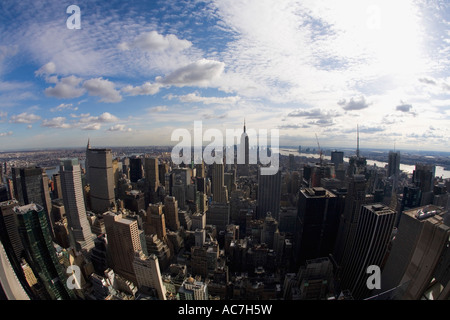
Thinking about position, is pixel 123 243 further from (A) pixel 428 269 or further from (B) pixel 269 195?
(B) pixel 269 195

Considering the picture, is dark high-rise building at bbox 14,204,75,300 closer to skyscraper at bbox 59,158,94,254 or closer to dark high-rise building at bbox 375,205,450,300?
skyscraper at bbox 59,158,94,254

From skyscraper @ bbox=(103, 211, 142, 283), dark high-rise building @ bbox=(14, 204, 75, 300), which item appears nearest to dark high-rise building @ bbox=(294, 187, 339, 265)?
skyscraper @ bbox=(103, 211, 142, 283)

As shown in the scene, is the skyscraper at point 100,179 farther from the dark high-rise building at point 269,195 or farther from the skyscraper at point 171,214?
the dark high-rise building at point 269,195

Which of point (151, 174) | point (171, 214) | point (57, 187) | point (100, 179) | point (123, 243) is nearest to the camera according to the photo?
point (123, 243)

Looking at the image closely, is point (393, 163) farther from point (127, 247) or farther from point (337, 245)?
point (127, 247)

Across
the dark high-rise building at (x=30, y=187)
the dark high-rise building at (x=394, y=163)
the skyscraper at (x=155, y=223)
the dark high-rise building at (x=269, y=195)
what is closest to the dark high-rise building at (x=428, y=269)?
the skyscraper at (x=155, y=223)

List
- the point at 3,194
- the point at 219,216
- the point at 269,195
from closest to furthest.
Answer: the point at 3,194
the point at 219,216
the point at 269,195

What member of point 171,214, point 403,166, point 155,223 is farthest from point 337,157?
point 155,223
